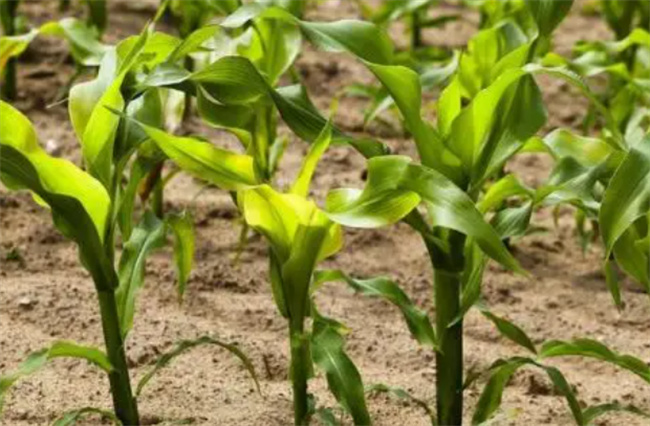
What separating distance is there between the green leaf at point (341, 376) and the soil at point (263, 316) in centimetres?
24

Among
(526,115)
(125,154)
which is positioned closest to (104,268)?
(125,154)

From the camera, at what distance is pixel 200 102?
2.36 meters

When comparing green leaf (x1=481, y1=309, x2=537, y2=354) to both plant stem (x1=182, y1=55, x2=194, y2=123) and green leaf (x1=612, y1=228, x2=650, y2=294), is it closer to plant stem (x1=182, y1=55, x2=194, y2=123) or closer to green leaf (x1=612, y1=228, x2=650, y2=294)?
green leaf (x1=612, y1=228, x2=650, y2=294)

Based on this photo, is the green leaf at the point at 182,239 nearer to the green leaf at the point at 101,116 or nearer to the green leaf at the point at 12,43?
the green leaf at the point at 101,116

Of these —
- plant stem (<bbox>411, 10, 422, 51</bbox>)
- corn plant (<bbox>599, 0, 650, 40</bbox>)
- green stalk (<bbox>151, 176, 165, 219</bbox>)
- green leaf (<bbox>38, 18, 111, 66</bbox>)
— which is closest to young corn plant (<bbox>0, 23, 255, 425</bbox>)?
green leaf (<bbox>38, 18, 111, 66</bbox>)

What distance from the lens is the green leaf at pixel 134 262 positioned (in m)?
2.39

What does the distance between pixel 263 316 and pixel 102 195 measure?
899 mm

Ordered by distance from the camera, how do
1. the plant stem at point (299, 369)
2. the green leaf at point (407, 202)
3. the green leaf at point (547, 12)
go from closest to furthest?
the green leaf at point (407, 202) < the plant stem at point (299, 369) < the green leaf at point (547, 12)

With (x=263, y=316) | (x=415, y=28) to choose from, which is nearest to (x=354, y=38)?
(x=263, y=316)

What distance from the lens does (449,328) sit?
7.79 ft

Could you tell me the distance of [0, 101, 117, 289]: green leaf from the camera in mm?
2176

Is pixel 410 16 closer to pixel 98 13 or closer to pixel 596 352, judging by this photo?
pixel 98 13

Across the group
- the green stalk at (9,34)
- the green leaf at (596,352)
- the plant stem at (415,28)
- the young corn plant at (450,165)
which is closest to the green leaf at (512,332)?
the young corn plant at (450,165)

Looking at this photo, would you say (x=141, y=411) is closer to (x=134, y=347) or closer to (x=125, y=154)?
(x=134, y=347)
